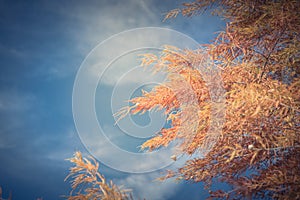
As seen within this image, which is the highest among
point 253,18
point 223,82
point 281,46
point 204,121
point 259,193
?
point 253,18

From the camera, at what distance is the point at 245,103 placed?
6.71 ft

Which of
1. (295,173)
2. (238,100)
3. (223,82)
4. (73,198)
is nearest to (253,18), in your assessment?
(223,82)

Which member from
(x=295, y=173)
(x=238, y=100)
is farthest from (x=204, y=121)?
(x=295, y=173)

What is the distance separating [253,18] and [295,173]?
1.71 meters

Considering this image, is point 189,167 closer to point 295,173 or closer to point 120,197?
point 295,173

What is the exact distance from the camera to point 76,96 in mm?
3480

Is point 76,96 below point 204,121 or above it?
above

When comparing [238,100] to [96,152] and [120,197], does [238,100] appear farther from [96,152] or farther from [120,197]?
[96,152]

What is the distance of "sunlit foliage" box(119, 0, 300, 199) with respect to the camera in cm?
207

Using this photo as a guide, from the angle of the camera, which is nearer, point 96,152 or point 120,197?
point 120,197

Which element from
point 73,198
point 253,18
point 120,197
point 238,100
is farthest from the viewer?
point 253,18

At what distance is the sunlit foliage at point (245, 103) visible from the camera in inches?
81.7

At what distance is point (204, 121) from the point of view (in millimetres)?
2383

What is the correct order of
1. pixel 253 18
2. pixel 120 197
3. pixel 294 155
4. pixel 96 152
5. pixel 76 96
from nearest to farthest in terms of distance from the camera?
pixel 120 197, pixel 294 155, pixel 253 18, pixel 96 152, pixel 76 96
